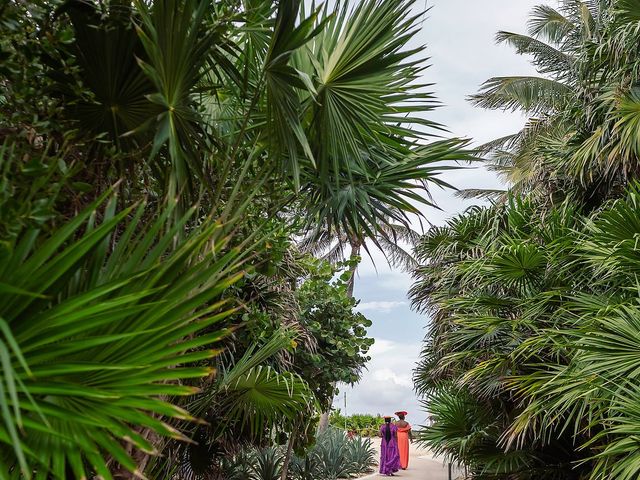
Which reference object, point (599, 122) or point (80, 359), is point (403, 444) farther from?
point (80, 359)

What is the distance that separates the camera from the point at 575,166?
9820 mm

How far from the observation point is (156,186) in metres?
4.72

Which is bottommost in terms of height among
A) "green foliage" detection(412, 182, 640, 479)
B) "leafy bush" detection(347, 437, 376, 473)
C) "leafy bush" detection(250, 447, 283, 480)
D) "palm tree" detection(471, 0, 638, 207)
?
"leafy bush" detection(250, 447, 283, 480)

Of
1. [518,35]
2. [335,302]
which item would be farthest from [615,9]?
[518,35]

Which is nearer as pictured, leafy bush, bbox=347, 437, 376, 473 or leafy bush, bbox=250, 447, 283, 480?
leafy bush, bbox=250, 447, 283, 480

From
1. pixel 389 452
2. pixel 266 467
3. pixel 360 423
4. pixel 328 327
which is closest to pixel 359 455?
pixel 389 452

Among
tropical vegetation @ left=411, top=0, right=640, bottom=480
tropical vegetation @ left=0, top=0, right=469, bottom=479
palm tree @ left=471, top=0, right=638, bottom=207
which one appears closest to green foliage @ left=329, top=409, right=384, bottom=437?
tropical vegetation @ left=411, top=0, right=640, bottom=480

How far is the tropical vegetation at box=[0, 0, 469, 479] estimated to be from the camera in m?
1.97

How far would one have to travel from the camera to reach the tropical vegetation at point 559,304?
5.89 metres

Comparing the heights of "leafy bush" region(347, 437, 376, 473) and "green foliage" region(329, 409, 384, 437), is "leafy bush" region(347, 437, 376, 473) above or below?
below

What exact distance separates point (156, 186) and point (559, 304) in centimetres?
545

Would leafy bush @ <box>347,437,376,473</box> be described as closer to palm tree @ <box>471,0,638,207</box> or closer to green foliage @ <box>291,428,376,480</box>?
green foliage @ <box>291,428,376,480</box>

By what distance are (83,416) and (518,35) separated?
21.5 metres

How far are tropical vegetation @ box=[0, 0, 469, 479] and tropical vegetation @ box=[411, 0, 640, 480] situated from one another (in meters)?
2.55
